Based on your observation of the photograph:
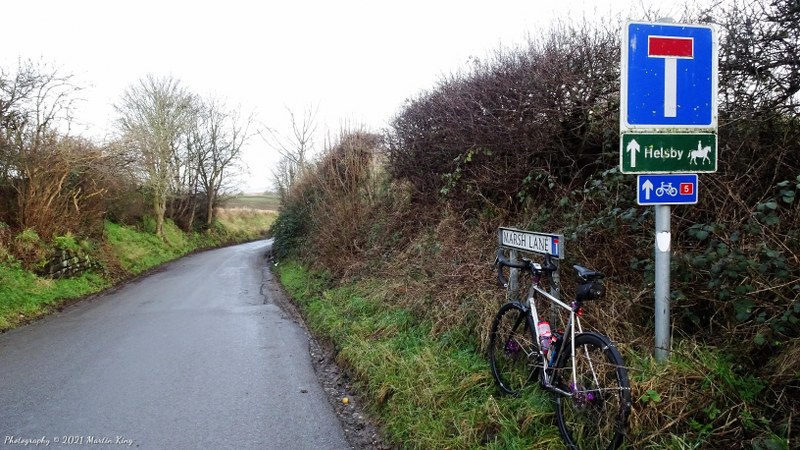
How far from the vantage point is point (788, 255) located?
3.21 metres

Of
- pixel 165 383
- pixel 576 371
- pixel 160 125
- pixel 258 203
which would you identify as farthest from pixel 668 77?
pixel 258 203

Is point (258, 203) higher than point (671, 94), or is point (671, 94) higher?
point (258, 203)

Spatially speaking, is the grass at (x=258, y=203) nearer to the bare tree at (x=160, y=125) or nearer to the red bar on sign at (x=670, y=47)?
the bare tree at (x=160, y=125)

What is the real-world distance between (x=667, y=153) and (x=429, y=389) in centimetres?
276

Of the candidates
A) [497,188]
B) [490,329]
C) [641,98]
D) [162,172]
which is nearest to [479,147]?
[497,188]

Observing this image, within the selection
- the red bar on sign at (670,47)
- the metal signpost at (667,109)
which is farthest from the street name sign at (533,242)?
the red bar on sign at (670,47)

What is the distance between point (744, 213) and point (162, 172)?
3074 cm

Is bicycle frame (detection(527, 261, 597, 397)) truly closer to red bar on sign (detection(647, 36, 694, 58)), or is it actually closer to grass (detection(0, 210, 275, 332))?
red bar on sign (detection(647, 36, 694, 58))

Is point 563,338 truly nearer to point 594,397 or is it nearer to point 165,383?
point 594,397

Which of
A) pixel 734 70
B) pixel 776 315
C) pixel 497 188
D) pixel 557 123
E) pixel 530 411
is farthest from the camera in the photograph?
pixel 497 188

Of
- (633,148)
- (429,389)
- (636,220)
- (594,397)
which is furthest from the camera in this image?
(429,389)

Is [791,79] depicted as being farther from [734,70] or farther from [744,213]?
[744,213]

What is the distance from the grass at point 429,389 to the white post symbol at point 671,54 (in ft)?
7.22

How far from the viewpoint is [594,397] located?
10.3 ft
